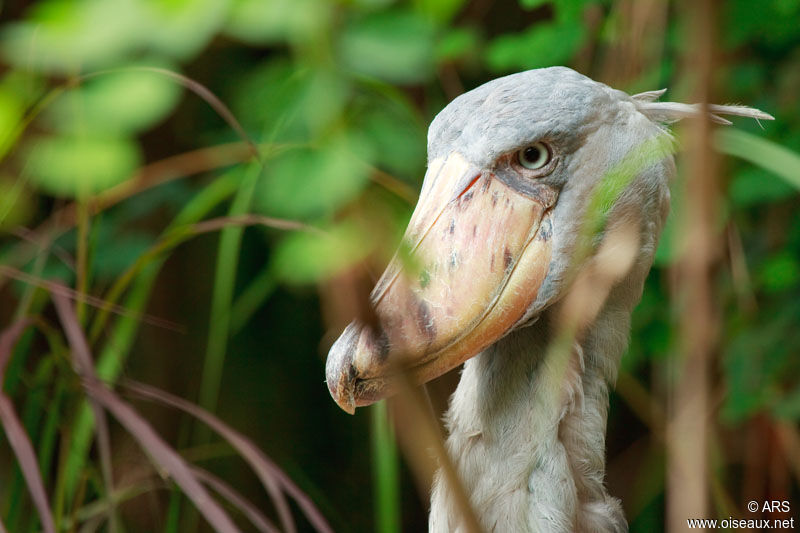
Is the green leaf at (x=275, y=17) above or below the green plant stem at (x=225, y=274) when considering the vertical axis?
above

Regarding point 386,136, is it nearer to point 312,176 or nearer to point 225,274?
point 312,176

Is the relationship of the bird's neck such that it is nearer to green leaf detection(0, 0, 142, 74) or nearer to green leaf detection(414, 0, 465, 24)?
green leaf detection(414, 0, 465, 24)

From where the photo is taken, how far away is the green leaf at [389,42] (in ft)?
3.70

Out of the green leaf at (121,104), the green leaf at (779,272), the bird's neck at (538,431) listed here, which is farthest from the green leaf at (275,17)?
the green leaf at (779,272)

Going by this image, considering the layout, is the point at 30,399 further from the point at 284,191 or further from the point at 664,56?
the point at 664,56

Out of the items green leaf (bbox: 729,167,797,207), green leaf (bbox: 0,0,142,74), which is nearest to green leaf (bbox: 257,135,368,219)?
green leaf (bbox: 0,0,142,74)

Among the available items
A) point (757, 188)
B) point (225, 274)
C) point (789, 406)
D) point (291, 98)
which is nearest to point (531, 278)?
point (291, 98)

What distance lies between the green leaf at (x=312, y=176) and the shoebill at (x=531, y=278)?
14 cm

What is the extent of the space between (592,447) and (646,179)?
1.24ft

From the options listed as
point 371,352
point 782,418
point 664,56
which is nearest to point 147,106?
point 371,352

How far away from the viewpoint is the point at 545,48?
1.87 metres

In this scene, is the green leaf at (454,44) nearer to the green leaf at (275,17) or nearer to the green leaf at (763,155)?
the green leaf at (763,155)

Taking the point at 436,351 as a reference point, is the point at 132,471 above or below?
below

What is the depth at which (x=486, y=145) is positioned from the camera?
1.19 metres
